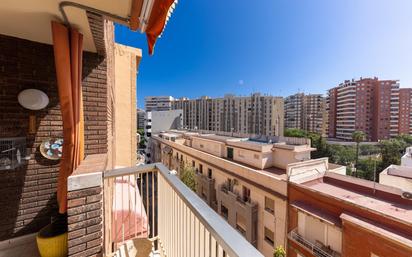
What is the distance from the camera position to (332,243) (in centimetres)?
638

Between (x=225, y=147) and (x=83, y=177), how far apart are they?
1396cm

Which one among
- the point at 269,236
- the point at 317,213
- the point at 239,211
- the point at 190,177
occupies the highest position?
the point at 317,213

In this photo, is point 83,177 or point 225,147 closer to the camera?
point 83,177

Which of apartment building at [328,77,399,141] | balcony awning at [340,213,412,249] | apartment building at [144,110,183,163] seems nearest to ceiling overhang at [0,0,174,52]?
balcony awning at [340,213,412,249]

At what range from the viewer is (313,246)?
6.77 metres

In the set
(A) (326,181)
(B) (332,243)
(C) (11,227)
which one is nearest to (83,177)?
→ (C) (11,227)

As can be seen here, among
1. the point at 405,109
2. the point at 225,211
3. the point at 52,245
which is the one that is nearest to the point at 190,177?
the point at 225,211

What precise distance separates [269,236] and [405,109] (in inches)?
2211

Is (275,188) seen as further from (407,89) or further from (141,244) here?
(407,89)

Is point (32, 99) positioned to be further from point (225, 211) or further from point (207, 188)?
point (207, 188)

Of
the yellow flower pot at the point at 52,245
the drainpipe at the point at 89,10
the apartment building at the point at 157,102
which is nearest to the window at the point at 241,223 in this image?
the yellow flower pot at the point at 52,245

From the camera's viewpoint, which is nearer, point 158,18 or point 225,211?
point 158,18

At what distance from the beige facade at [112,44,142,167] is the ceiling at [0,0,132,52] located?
17.2 ft

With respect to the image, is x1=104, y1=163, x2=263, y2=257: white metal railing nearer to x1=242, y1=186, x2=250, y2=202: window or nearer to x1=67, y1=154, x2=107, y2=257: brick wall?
x1=67, y1=154, x2=107, y2=257: brick wall
